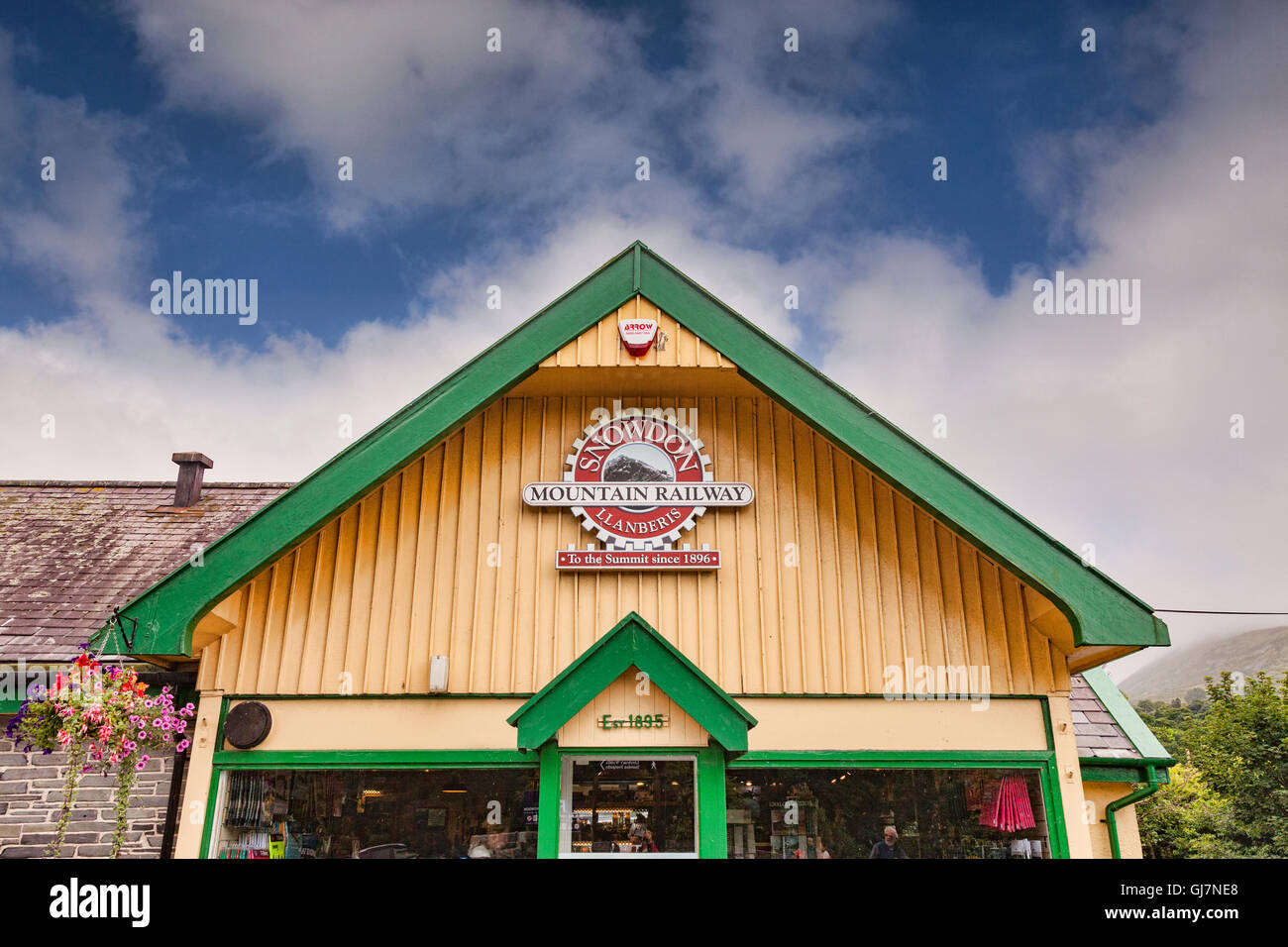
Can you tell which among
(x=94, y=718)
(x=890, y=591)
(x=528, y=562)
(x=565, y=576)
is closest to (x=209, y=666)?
(x=94, y=718)

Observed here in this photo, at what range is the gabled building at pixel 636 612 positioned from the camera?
643 centimetres

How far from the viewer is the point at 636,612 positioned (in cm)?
607

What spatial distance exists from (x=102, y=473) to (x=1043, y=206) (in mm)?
24228

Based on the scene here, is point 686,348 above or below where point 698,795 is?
→ above

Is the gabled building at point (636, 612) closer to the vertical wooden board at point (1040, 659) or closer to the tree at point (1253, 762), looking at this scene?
the vertical wooden board at point (1040, 659)

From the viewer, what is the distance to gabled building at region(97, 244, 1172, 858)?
6.43 m

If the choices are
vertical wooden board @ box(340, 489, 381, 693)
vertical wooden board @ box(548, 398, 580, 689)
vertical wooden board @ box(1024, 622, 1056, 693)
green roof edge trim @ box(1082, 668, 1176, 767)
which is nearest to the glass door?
vertical wooden board @ box(548, 398, 580, 689)

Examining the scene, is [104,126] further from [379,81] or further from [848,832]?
[848,832]

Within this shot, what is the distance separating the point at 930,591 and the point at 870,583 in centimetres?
50

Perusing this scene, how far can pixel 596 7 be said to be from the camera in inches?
428

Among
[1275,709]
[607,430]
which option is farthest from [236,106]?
[1275,709]

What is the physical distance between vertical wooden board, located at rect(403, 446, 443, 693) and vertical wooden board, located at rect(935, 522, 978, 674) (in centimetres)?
430

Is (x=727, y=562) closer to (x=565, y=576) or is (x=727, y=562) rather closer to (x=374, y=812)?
(x=565, y=576)

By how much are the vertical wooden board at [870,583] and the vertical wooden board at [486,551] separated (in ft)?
10.1
